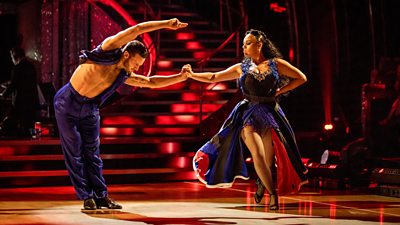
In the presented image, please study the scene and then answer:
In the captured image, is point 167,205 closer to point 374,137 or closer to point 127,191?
point 127,191

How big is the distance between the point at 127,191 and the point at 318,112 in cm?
382

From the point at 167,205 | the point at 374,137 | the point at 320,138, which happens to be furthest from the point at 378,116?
the point at 167,205

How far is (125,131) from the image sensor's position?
10289mm

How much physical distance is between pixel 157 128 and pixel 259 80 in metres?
4.42

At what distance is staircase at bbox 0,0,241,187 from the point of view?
884 centimetres

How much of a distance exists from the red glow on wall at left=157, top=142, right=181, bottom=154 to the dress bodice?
363 centimetres

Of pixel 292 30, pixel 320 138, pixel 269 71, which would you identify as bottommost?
pixel 320 138

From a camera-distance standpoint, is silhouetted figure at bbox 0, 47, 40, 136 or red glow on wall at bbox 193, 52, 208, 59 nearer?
silhouetted figure at bbox 0, 47, 40, 136

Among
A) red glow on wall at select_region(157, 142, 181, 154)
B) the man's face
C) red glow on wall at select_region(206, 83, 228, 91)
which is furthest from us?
red glow on wall at select_region(206, 83, 228, 91)

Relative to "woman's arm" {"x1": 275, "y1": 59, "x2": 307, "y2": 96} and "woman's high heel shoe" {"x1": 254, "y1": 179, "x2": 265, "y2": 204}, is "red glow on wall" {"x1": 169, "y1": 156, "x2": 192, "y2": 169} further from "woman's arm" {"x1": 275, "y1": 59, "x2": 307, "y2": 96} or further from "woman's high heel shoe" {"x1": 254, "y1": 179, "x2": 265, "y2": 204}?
"woman's arm" {"x1": 275, "y1": 59, "x2": 307, "y2": 96}

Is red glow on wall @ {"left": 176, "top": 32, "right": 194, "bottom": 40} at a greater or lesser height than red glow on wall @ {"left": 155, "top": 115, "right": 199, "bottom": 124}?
greater

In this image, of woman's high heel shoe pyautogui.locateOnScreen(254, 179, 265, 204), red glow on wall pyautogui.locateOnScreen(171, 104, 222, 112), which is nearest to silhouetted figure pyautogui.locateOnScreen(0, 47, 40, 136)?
red glow on wall pyautogui.locateOnScreen(171, 104, 222, 112)

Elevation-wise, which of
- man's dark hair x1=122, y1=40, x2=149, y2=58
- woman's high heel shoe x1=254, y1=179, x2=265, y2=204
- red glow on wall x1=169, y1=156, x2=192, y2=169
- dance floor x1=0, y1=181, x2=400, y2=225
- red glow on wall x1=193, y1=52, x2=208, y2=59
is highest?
red glow on wall x1=193, y1=52, x2=208, y2=59

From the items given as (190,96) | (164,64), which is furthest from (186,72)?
(164,64)
